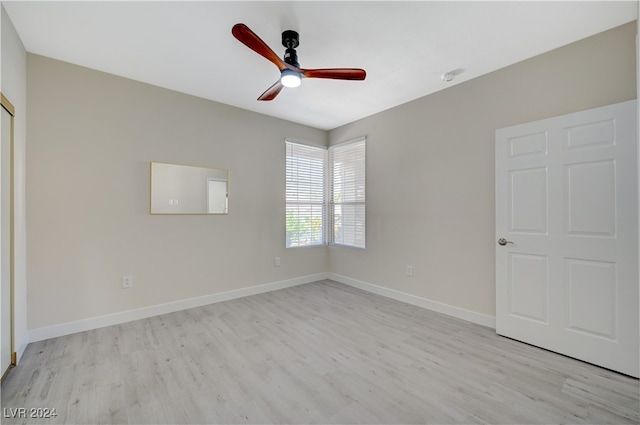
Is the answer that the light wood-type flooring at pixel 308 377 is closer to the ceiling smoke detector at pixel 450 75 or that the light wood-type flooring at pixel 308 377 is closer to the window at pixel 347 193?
the window at pixel 347 193

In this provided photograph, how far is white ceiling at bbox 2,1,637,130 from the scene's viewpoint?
199cm

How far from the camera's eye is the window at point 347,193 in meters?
4.41

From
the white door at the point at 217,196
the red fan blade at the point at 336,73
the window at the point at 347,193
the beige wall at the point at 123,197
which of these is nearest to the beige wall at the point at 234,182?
the beige wall at the point at 123,197

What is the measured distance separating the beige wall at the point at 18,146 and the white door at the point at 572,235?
14.0 ft

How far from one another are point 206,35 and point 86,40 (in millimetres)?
1074

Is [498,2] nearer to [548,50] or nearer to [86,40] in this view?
[548,50]

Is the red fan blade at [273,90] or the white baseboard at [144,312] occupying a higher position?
the red fan blade at [273,90]

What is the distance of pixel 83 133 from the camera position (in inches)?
111

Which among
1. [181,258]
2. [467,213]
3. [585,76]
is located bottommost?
[181,258]

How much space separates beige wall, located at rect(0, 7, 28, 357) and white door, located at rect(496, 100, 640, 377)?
14.0ft

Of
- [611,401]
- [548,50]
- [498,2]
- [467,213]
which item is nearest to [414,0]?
[498,2]

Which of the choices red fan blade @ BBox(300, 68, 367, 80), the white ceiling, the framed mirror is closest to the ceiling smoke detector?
the white ceiling

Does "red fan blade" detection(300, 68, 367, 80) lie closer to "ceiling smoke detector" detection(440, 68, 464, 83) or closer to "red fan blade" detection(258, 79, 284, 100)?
"red fan blade" detection(258, 79, 284, 100)

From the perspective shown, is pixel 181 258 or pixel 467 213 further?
pixel 181 258
